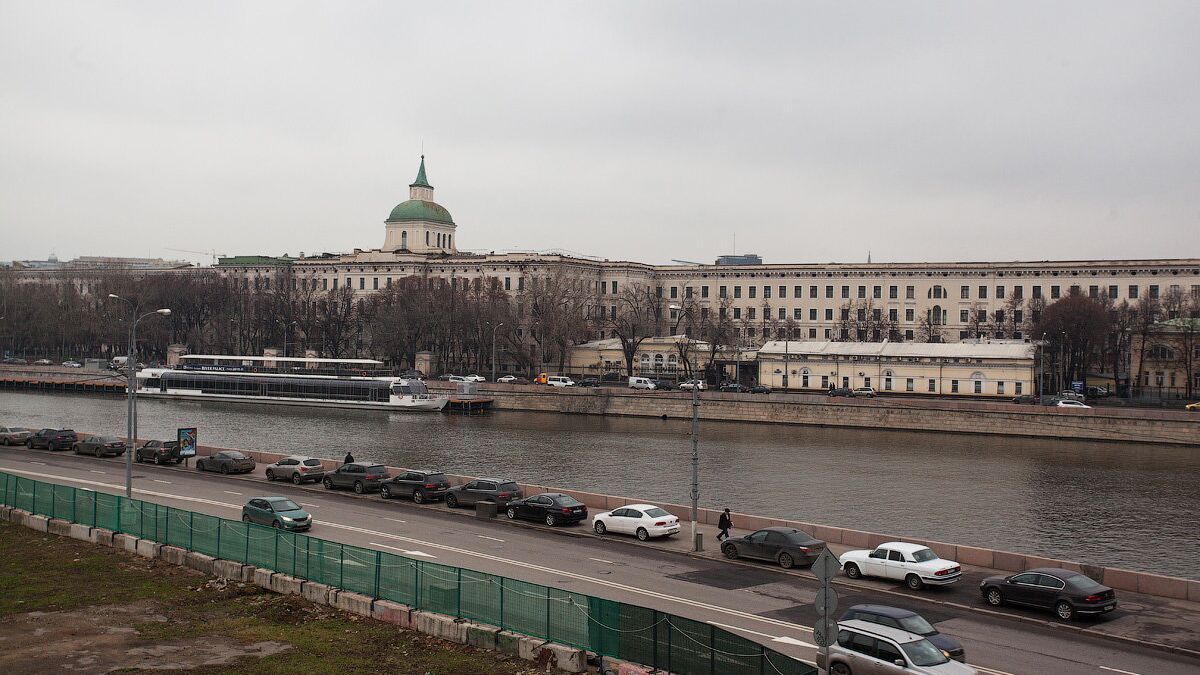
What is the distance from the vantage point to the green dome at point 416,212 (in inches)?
6457

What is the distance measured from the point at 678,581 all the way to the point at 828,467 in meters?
34.5

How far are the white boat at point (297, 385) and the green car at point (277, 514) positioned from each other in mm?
65757

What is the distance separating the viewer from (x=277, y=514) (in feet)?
108

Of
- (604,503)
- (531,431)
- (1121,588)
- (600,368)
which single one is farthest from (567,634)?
(600,368)

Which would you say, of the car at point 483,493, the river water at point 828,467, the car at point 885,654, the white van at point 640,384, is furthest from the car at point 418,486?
the white van at point 640,384

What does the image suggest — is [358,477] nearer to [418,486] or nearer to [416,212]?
[418,486]

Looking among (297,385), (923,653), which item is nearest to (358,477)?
(923,653)

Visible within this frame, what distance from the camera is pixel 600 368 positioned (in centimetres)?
12606

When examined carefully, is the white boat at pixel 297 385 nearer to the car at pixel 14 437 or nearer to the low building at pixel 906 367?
the low building at pixel 906 367

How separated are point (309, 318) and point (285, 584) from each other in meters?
122

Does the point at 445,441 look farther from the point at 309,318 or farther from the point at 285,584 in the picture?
the point at 309,318

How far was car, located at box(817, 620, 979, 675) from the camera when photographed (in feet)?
56.7

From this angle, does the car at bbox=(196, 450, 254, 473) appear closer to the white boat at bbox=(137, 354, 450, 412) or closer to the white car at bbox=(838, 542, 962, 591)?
the white car at bbox=(838, 542, 962, 591)

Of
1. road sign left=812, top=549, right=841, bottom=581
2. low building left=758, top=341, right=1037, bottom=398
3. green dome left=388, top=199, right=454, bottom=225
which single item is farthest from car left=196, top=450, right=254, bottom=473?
green dome left=388, top=199, right=454, bottom=225
